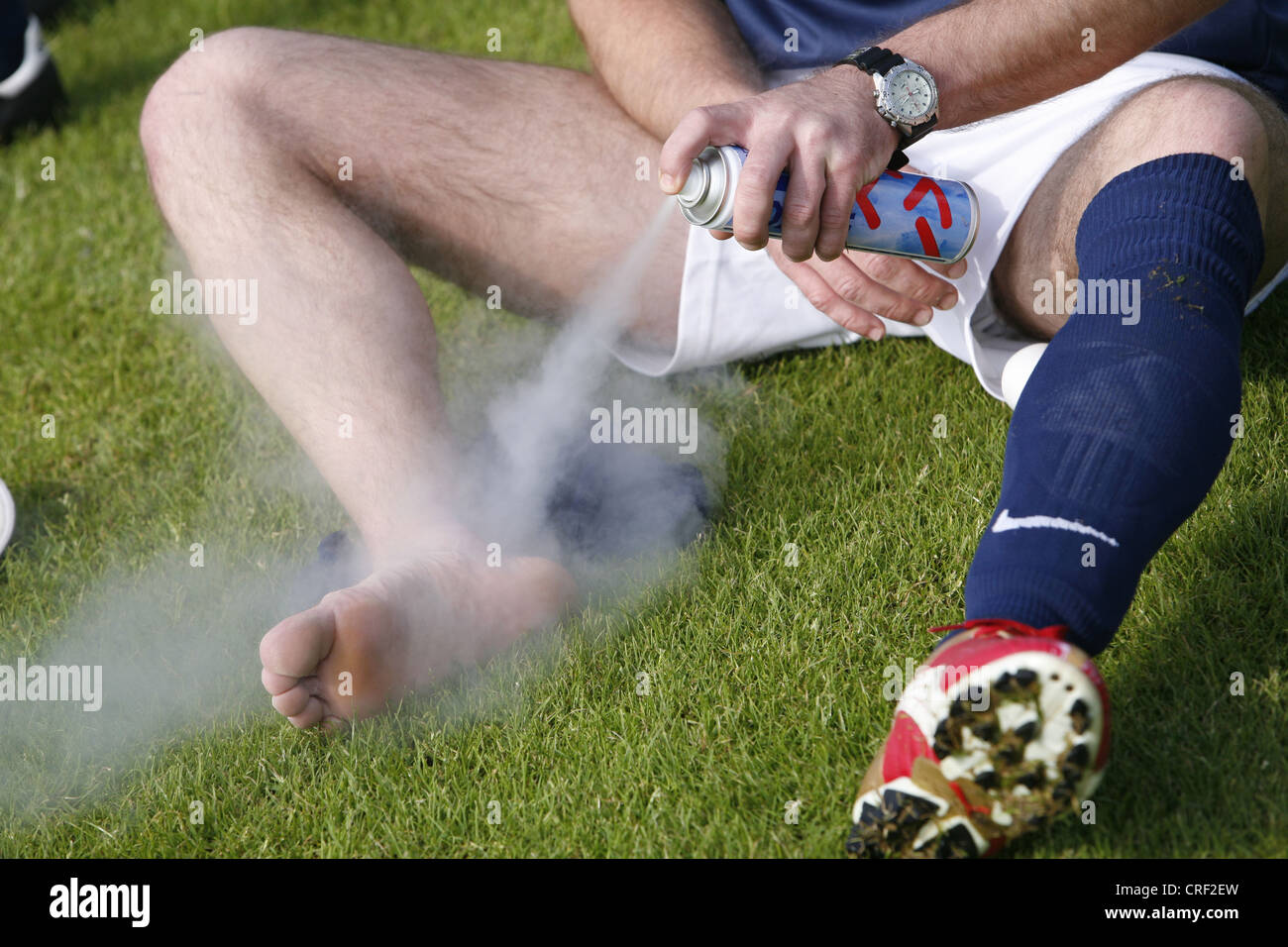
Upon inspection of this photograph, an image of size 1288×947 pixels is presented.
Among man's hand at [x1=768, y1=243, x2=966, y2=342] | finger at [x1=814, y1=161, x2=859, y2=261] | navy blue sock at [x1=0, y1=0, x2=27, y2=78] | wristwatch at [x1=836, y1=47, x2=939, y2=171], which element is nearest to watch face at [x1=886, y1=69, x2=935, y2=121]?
wristwatch at [x1=836, y1=47, x2=939, y2=171]

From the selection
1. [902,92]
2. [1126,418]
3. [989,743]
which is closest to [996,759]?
[989,743]

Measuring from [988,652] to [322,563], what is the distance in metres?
1.14

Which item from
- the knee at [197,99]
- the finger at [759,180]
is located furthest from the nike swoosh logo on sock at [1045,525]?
the knee at [197,99]

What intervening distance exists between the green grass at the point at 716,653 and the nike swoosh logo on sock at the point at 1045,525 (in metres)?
0.31

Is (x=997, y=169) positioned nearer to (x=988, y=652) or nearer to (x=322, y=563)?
(x=988, y=652)

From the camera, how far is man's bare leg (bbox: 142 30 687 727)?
161cm

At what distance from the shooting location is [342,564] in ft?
6.19

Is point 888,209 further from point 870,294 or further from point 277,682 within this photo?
point 277,682

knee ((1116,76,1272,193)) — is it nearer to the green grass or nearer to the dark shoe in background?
the green grass

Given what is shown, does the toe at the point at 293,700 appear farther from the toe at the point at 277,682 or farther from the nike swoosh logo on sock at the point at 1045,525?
the nike swoosh logo on sock at the point at 1045,525

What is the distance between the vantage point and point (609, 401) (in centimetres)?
221

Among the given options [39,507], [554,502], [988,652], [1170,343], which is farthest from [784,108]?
[39,507]

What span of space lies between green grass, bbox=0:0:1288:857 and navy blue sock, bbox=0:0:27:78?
5.58 feet

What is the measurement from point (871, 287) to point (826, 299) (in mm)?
73
